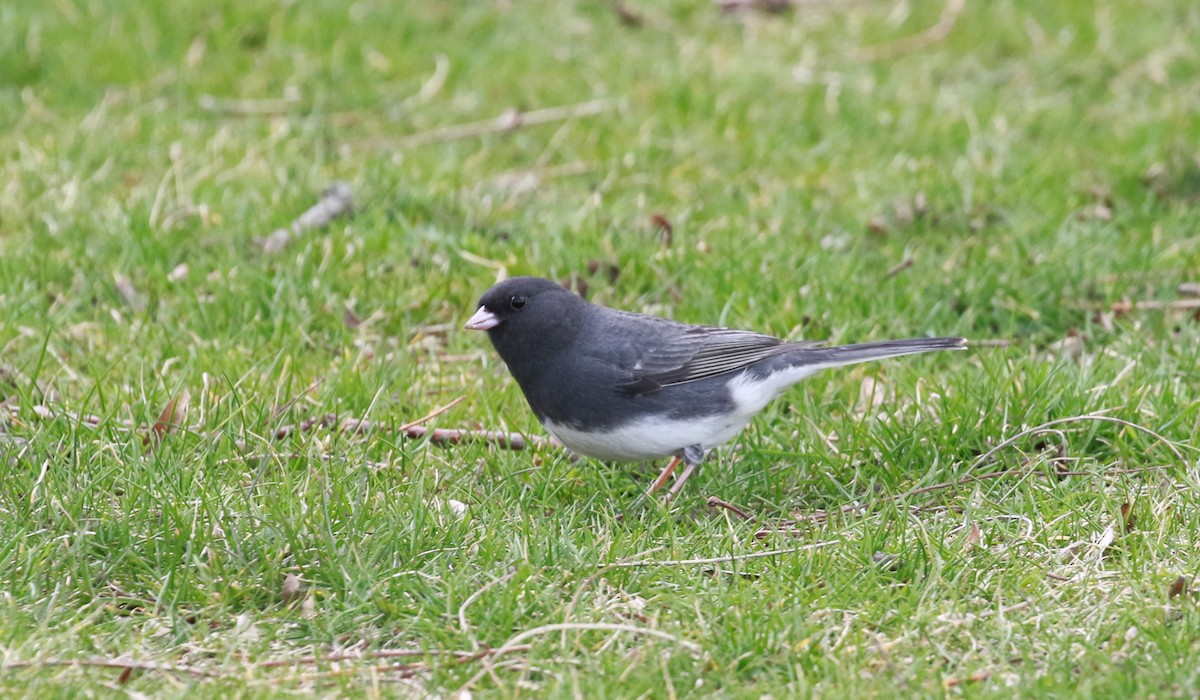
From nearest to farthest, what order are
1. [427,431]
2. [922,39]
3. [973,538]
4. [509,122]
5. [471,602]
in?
[471,602], [973,538], [427,431], [509,122], [922,39]

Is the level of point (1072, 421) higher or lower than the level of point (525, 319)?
lower

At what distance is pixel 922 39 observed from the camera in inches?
318

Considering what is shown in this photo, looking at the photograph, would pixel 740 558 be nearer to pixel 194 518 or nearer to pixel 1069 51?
pixel 194 518

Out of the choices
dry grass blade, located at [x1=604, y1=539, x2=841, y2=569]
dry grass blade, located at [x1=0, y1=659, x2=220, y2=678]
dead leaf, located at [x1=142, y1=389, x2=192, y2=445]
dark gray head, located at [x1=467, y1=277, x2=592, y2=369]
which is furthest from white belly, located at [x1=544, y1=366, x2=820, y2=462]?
dry grass blade, located at [x1=0, y1=659, x2=220, y2=678]

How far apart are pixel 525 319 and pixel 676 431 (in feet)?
1.83

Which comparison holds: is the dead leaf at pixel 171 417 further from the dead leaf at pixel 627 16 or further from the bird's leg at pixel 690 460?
the dead leaf at pixel 627 16

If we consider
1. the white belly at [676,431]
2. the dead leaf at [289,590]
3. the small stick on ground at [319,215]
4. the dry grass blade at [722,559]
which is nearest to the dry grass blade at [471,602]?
the dry grass blade at [722,559]

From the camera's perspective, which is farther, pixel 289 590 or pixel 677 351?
pixel 677 351

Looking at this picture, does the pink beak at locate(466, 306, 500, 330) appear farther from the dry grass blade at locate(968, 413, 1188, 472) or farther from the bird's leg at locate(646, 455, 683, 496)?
the dry grass blade at locate(968, 413, 1188, 472)

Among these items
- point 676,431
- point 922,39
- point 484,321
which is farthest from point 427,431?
point 922,39

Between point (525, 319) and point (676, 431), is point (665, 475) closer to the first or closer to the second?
point (676, 431)

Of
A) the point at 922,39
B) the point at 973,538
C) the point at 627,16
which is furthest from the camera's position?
the point at 627,16

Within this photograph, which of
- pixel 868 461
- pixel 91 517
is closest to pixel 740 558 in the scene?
pixel 868 461

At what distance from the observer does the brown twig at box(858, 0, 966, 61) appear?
791 cm
